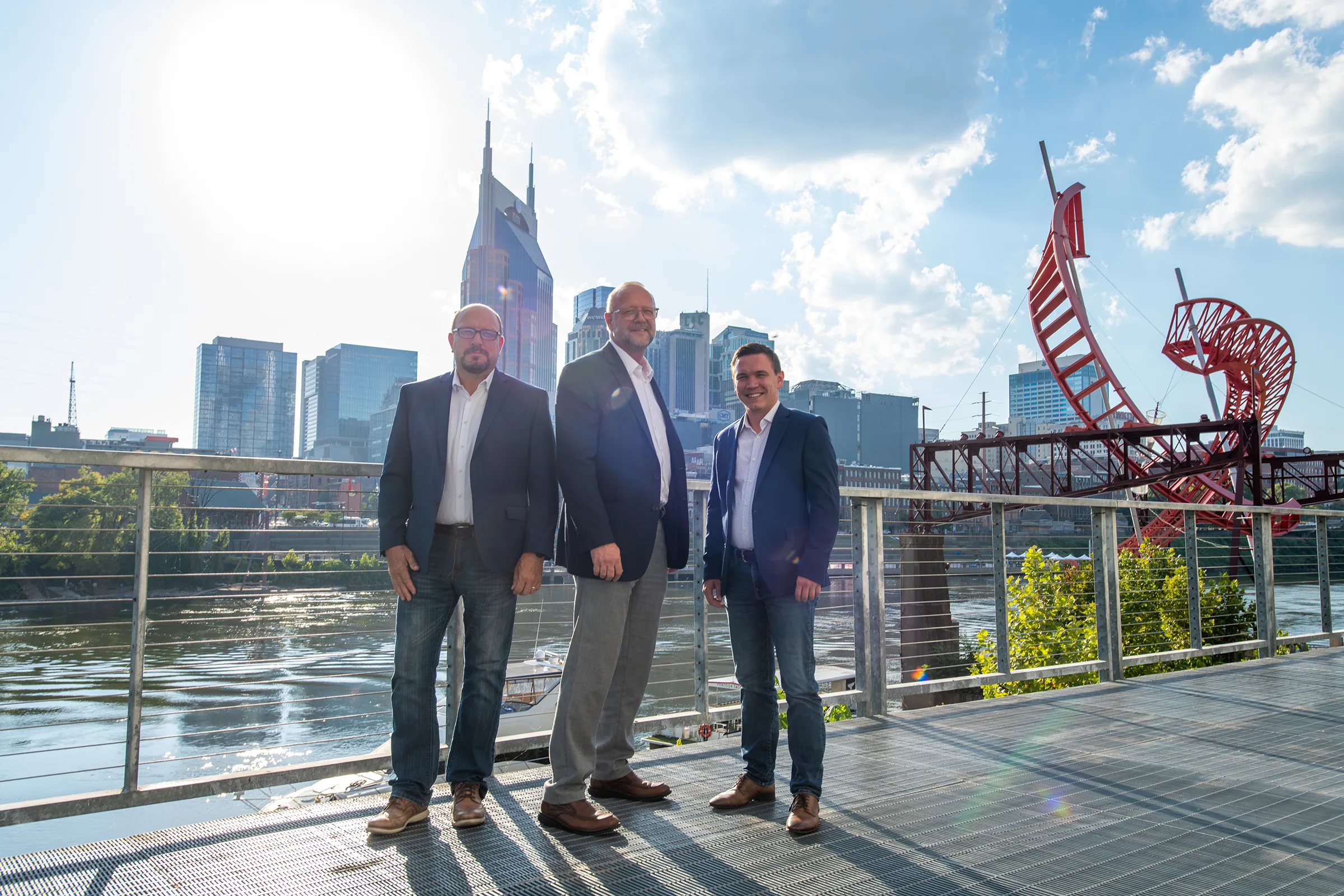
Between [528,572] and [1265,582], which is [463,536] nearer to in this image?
[528,572]

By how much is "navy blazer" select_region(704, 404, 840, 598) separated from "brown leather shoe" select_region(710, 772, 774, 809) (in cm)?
62

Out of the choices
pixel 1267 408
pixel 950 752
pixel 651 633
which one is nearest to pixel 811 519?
→ pixel 651 633

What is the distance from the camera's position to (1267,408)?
19.3m

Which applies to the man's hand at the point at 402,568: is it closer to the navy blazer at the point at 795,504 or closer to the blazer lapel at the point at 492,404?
the blazer lapel at the point at 492,404

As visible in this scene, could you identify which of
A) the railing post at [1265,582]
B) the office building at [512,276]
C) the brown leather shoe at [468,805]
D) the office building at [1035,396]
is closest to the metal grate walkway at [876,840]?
the brown leather shoe at [468,805]

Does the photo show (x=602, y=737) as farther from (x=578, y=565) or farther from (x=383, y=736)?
(x=383, y=736)

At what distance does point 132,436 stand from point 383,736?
167m

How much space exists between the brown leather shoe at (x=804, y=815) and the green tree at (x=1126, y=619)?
4.58 m

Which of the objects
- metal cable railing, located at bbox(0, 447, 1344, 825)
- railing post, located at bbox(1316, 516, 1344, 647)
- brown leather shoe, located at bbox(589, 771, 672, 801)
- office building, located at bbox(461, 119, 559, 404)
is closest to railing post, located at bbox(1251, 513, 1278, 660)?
metal cable railing, located at bbox(0, 447, 1344, 825)

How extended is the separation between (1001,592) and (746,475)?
8.35 feet

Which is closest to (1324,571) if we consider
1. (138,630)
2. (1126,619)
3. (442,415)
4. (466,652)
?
(1126,619)

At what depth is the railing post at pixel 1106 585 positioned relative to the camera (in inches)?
209

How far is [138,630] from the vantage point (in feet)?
8.39

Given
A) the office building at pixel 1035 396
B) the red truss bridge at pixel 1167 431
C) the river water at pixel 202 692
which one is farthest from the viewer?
the office building at pixel 1035 396
